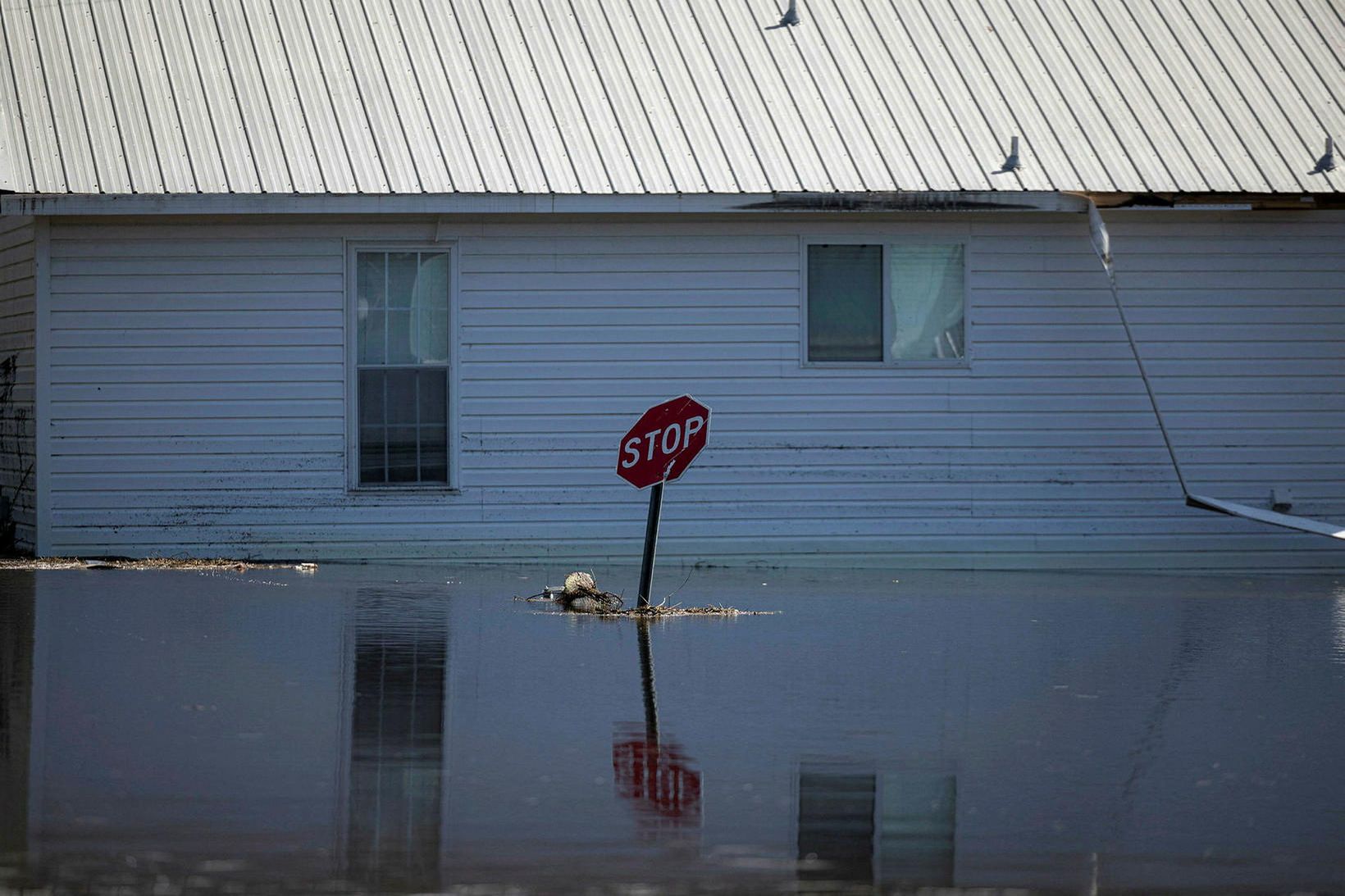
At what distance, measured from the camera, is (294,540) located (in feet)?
47.3

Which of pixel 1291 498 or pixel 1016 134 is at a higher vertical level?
pixel 1016 134

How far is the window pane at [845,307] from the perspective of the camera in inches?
582

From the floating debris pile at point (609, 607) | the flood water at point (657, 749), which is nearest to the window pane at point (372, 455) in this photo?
the flood water at point (657, 749)

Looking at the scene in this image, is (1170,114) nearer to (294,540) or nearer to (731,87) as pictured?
(731,87)

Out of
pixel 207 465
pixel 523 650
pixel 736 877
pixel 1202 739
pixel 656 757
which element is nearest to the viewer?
pixel 736 877

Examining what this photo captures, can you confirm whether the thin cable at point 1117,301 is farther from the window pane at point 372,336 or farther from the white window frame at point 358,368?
the window pane at point 372,336

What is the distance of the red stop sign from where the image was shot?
34.3 ft

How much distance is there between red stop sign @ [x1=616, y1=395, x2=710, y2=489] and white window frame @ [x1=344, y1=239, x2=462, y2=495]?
417 centimetres

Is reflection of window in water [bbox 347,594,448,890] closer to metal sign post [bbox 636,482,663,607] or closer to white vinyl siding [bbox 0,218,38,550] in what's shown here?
metal sign post [bbox 636,482,663,607]

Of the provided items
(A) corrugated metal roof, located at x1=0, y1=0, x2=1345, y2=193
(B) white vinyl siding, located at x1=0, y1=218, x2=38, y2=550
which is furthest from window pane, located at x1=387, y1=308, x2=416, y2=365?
(B) white vinyl siding, located at x1=0, y1=218, x2=38, y2=550

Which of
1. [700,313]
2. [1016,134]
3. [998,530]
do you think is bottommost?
[998,530]

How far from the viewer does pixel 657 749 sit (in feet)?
21.6

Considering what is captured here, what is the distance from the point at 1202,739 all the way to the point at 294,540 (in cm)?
910

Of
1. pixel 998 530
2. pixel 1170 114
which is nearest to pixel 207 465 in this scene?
pixel 998 530
